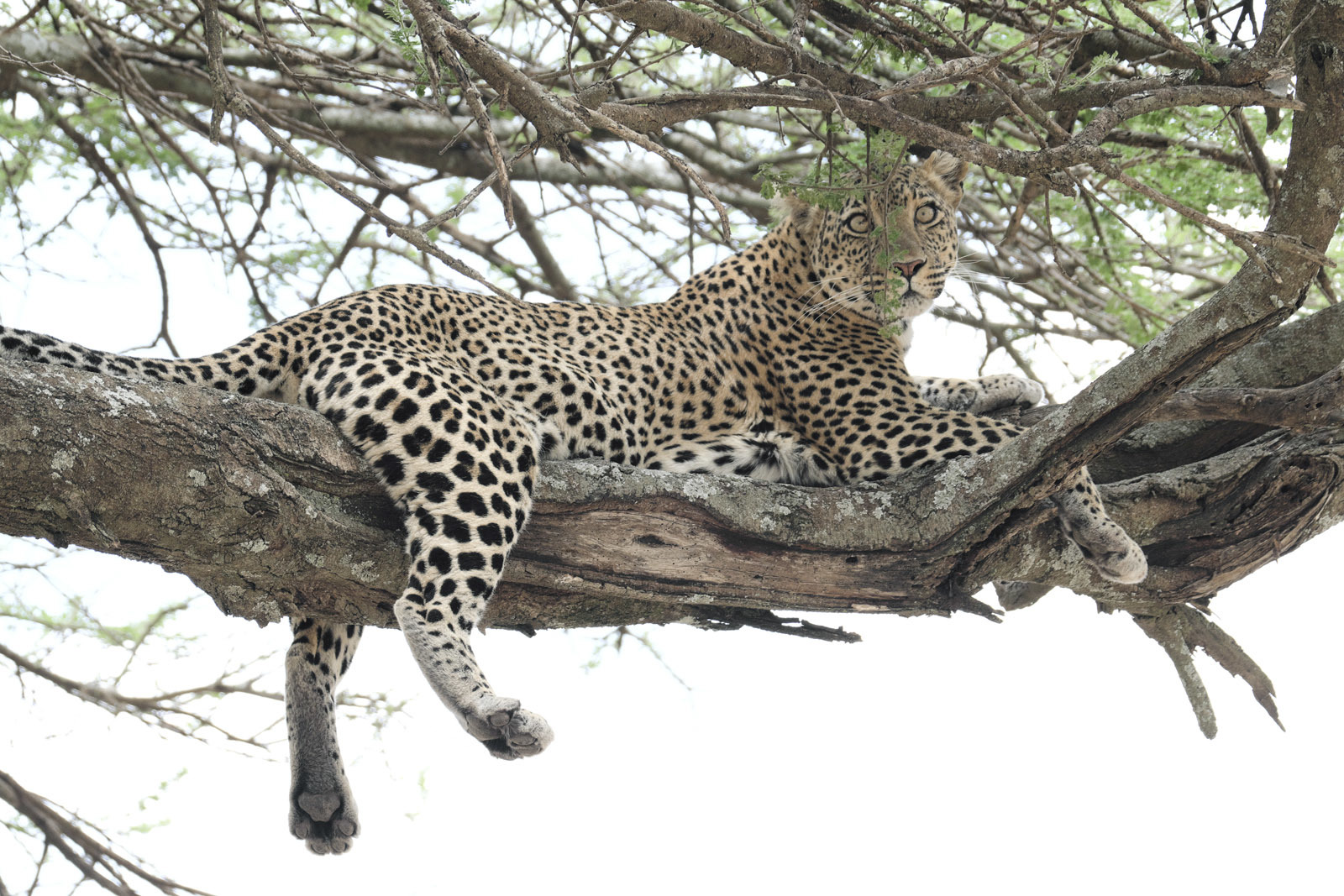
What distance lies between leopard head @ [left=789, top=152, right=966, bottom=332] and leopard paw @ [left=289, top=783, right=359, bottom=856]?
3.53 meters

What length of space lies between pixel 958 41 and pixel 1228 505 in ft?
8.13

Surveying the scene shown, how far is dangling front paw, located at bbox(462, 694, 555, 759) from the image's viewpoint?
4.22 m

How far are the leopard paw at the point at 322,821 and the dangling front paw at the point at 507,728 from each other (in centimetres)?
95

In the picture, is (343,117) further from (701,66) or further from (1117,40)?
(1117,40)

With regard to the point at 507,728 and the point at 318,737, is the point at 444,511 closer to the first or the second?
the point at 507,728

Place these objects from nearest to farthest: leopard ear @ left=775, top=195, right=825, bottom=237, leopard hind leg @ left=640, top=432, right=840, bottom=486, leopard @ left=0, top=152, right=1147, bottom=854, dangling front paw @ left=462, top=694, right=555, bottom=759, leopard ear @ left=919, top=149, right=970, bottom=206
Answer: dangling front paw @ left=462, top=694, right=555, bottom=759 < leopard @ left=0, top=152, right=1147, bottom=854 < leopard hind leg @ left=640, top=432, right=840, bottom=486 < leopard ear @ left=919, top=149, right=970, bottom=206 < leopard ear @ left=775, top=195, right=825, bottom=237

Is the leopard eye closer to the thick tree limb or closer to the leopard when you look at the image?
the leopard

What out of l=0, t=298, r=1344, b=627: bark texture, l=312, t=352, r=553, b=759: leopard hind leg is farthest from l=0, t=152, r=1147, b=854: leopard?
l=0, t=298, r=1344, b=627: bark texture

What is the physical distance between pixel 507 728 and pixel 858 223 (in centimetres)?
359

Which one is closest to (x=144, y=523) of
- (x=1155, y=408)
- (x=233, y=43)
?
(x=1155, y=408)

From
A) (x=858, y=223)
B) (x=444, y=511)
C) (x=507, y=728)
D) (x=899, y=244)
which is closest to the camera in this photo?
(x=507, y=728)

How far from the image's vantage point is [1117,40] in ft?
18.6

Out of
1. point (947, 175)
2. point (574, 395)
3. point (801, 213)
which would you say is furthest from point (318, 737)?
point (947, 175)

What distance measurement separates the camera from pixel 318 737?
201 inches
